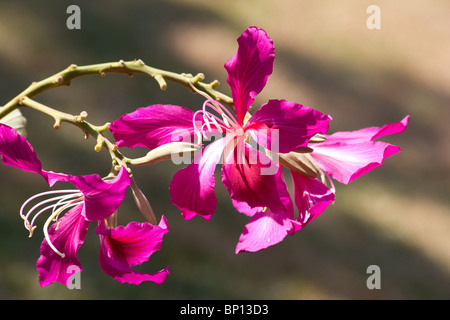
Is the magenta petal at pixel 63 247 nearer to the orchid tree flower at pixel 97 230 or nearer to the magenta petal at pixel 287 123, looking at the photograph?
the orchid tree flower at pixel 97 230

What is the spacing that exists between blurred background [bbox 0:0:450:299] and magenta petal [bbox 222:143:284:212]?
1334mm

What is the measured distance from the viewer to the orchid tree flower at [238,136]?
56cm

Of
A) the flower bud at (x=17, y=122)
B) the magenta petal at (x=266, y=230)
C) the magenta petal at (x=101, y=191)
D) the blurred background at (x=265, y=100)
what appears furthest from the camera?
the blurred background at (x=265, y=100)

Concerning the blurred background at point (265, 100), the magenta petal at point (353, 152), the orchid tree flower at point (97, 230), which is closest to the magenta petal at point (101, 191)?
the orchid tree flower at point (97, 230)

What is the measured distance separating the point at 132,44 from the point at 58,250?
6.16ft

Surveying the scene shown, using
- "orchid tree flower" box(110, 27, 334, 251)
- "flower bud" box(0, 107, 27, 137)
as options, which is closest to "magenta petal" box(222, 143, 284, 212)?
"orchid tree flower" box(110, 27, 334, 251)

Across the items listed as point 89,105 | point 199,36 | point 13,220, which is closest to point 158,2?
point 199,36

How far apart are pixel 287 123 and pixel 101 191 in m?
0.18

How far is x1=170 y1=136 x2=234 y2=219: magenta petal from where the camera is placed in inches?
23.1

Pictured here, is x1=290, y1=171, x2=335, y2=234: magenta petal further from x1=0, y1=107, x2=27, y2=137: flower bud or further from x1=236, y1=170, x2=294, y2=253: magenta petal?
x1=0, y1=107, x2=27, y2=137: flower bud

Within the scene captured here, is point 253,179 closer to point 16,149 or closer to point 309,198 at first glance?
point 309,198

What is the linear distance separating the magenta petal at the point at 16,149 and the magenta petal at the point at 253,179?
0.18m

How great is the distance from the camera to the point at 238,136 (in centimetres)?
60

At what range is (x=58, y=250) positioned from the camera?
601 mm
